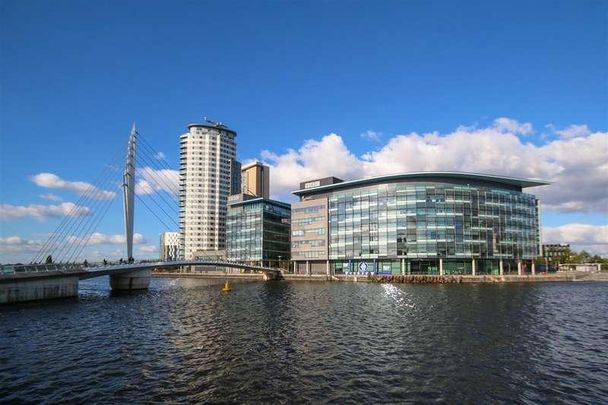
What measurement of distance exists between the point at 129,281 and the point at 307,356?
265 feet

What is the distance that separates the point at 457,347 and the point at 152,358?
2523cm

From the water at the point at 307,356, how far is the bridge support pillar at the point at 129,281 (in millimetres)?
42468

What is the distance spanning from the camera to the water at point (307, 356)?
24.3m

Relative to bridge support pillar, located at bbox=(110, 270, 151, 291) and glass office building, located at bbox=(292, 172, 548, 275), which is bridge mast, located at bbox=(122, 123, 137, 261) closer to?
bridge support pillar, located at bbox=(110, 270, 151, 291)

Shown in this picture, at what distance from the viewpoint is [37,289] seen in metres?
68.8

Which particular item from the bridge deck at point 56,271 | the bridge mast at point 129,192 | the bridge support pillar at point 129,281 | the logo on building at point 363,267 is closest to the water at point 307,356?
the bridge deck at point 56,271

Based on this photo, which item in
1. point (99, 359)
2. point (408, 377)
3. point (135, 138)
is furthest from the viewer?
point (135, 138)

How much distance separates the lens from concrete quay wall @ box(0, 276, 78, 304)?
6397 centimetres

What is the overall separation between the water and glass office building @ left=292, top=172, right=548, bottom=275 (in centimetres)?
9069

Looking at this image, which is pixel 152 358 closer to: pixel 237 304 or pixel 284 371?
pixel 284 371

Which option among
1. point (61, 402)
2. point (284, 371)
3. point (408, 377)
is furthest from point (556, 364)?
point (61, 402)

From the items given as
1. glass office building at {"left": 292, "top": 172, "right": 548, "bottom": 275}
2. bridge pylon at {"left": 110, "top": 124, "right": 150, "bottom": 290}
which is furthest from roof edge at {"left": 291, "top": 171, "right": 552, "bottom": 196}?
bridge pylon at {"left": 110, "top": 124, "right": 150, "bottom": 290}

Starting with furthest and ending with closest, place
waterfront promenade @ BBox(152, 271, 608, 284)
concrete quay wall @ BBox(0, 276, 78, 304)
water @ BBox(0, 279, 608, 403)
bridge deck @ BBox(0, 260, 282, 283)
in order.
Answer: waterfront promenade @ BBox(152, 271, 608, 284) < bridge deck @ BBox(0, 260, 282, 283) < concrete quay wall @ BBox(0, 276, 78, 304) < water @ BBox(0, 279, 608, 403)

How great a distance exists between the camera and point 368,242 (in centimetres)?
15662
